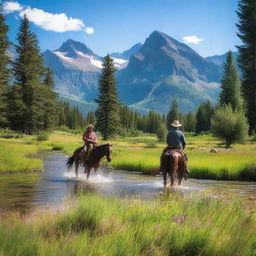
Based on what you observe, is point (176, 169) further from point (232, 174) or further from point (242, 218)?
point (242, 218)

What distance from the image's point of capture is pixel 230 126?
4831 cm

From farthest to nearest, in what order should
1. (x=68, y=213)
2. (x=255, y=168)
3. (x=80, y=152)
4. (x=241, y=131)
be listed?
1. (x=241, y=131)
2. (x=80, y=152)
3. (x=255, y=168)
4. (x=68, y=213)

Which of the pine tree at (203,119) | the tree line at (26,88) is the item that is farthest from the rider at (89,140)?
the pine tree at (203,119)

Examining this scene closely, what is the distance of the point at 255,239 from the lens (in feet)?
19.7

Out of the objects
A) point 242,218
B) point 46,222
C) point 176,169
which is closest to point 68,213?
point 46,222

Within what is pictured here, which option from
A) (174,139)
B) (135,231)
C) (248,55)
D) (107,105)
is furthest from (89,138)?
(107,105)

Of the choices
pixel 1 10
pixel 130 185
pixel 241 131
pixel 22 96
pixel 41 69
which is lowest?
pixel 130 185

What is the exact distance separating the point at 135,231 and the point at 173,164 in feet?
35.7

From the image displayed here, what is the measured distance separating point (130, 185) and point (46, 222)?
11.2 metres

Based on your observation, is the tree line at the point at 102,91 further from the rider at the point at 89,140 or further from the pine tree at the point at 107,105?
the rider at the point at 89,140

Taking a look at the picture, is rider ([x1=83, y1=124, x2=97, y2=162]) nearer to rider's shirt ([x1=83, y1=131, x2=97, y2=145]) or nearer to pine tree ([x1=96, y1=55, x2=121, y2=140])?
rider's shirt ([x1=83, y1=131, x2=97, y2=145])

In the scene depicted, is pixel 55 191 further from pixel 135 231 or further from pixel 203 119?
pixel 203 119

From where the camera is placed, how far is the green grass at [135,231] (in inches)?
207

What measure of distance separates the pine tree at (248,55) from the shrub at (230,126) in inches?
217
